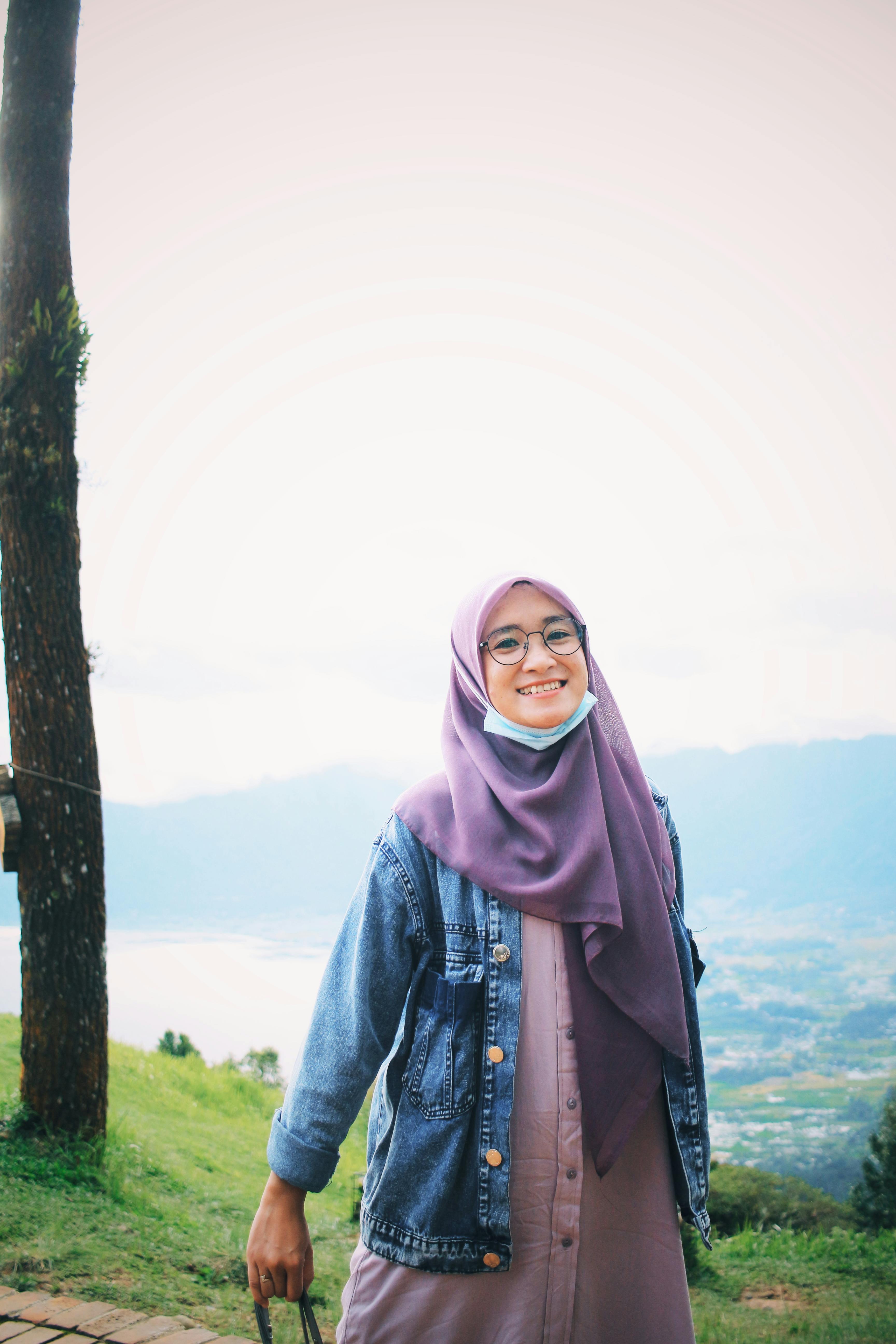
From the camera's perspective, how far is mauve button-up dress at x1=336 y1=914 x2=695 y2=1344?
4.39 feet

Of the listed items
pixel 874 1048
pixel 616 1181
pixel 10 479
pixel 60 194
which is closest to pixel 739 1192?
pixel 874 1048

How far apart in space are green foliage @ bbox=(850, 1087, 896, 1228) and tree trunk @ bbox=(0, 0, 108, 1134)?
2871 millimetres

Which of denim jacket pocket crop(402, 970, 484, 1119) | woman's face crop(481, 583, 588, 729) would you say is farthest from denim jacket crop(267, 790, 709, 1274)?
woman's face crop(481, 583, 588, 729)

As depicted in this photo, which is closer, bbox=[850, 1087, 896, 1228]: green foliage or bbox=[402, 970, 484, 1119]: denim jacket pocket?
bbox=[402, 970, 484, 1119]: denim jacket pocket

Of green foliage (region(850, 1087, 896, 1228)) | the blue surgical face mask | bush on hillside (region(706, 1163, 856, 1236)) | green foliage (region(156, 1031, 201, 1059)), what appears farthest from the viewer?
green foliage (region(156, 1031, 201, 1059))

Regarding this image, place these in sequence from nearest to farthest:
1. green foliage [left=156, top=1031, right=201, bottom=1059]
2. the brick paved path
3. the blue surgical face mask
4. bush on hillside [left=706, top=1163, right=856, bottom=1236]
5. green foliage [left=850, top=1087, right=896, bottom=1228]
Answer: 1. the blue surgical face mask
2. the brick paved path
3. green foliage [left=850, top=1087, right=896, bottom=1228]
4. bush on hillside [left=706, top=1163, right=856, bottom=1236]
5. green foliage [left=156, top=1031, right=201, bottom=1059]

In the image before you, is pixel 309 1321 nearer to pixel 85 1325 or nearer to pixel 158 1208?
pixel 85 1325

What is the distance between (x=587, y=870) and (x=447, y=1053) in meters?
0.38

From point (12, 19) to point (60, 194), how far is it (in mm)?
672

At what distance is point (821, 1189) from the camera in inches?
128

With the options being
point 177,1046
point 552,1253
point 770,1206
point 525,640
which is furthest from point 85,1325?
point 770,1206

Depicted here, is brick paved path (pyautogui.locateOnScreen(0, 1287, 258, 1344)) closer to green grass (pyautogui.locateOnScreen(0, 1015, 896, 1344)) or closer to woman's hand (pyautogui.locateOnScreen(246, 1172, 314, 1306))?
green grass (pyautogui.locateOnScreen(0, 1015, 896, 1344))

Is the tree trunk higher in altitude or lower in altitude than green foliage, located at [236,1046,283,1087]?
higher

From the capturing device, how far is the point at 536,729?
1.56 meters
